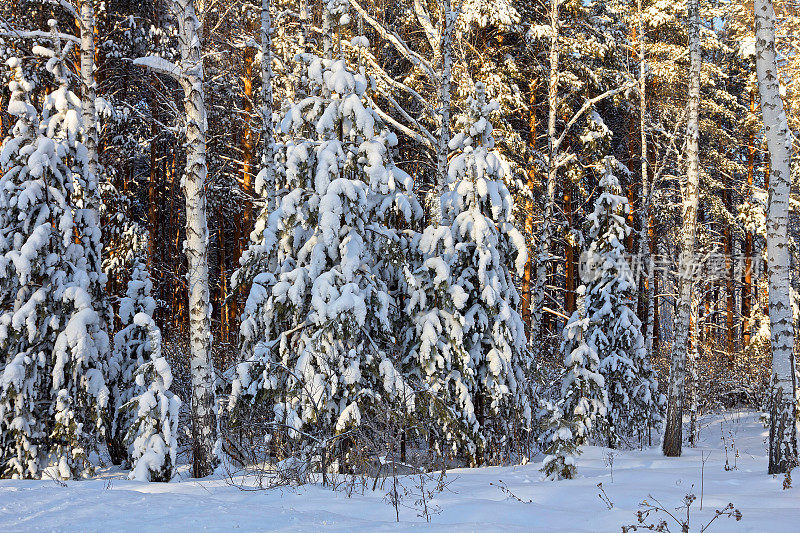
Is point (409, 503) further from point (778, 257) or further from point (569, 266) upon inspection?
point (569, 266)

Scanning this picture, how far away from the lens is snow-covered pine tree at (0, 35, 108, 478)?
9086mm

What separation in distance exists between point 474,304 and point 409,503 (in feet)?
15.0

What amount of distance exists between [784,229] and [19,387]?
35.0ft

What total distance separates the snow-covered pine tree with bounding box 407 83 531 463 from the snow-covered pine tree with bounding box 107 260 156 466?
15.4 ft

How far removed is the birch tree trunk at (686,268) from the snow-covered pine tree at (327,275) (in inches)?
190

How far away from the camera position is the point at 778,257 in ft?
25.6

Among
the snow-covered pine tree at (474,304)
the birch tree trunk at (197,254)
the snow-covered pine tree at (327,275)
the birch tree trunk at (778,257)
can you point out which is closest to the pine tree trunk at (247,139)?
the birch tree trunk at (197,254)

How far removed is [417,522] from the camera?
505cm

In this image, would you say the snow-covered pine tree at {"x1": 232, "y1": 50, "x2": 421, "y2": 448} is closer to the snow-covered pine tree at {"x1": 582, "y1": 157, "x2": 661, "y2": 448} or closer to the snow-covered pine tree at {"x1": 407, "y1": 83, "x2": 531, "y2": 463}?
the snow-covered pine tree at {"x1": 407, "y1": 83, "x2": 531, "y2": 463}

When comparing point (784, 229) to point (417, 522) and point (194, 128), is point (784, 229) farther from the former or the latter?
point (194, 128)

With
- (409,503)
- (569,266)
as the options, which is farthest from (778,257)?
(569,266)

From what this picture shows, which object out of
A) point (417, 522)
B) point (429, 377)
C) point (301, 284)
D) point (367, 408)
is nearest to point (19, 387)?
point (301, 284)

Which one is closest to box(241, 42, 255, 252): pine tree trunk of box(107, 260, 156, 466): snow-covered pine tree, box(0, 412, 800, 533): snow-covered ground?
box(107, 260, 156, 466): snow-covered pine tree

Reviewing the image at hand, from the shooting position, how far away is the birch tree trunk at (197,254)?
8.89 meters
